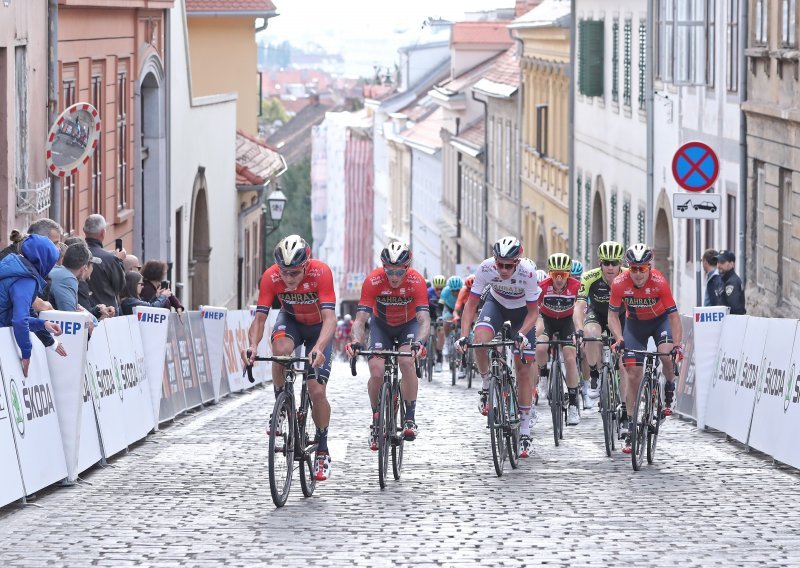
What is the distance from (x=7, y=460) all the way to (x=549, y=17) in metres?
42.0

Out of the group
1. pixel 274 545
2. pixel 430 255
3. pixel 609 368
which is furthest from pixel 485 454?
pixel 430 255

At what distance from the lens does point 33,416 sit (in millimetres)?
12469

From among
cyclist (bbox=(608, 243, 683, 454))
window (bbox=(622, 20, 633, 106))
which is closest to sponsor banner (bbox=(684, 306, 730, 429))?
cyclist (bbox=(608, 243, 683, 454))

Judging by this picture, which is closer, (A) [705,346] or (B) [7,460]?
(B) [7,460]

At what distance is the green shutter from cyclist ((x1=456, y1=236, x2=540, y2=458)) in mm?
28151

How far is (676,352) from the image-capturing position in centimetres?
1494

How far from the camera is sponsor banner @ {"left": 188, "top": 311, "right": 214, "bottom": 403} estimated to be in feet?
71.2

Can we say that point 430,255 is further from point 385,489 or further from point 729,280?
point 385,489

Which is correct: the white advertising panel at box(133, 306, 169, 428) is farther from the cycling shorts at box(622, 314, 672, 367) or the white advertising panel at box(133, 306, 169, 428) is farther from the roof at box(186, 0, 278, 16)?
the roof at box(186, 0, 278, 16)

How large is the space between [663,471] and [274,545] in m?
4.81

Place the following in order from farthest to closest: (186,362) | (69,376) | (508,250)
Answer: (186,362) < (508,250) < (69,376)

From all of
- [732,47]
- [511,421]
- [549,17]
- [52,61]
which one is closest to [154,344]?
[511,421]

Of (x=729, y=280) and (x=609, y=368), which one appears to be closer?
(x=609, y=368)

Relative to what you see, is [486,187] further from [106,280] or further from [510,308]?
[510,308]
